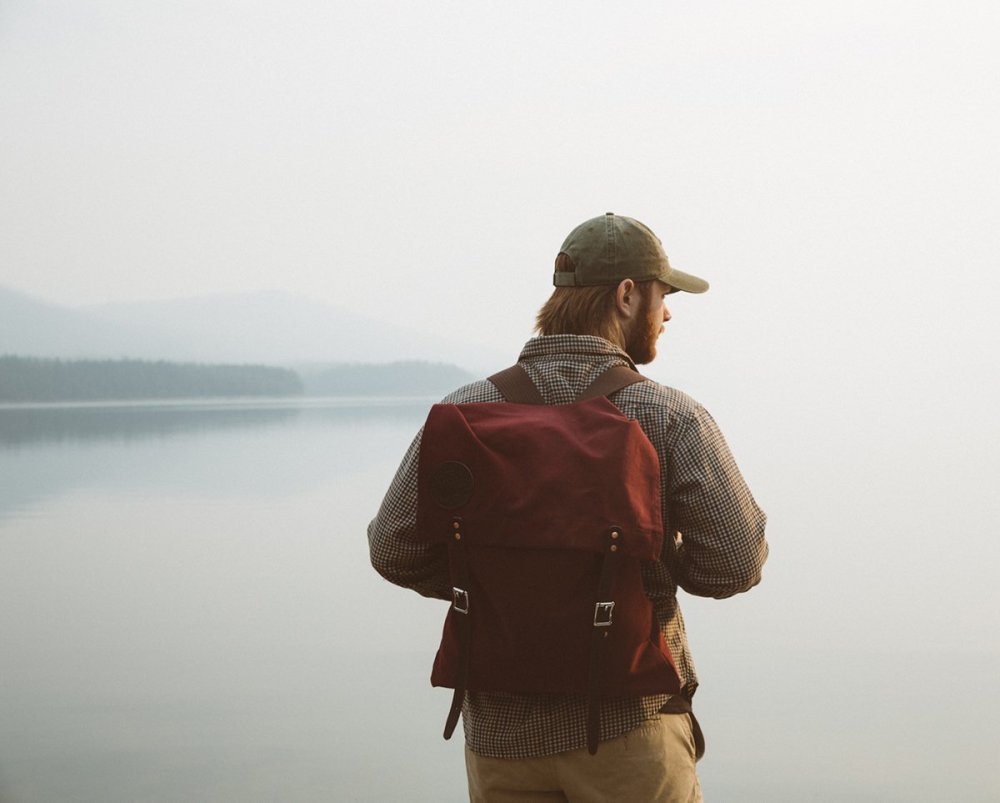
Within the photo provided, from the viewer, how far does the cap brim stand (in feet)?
4.55

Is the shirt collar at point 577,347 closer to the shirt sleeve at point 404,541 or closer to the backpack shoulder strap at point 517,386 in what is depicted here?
the backpack shoulder strap at point 517,386

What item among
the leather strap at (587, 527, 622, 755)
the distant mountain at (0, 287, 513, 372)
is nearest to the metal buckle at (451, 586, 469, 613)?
the leather strap at (587, 527, 622, 755)

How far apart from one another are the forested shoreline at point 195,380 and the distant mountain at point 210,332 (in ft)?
0.23

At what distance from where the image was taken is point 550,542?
1.22 meters

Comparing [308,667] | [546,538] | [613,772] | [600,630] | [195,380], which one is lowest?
[308,667]

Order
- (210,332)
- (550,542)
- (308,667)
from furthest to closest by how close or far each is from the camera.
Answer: (210,332), (308,667), (550,542)

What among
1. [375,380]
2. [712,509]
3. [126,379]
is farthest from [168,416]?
[712,509]

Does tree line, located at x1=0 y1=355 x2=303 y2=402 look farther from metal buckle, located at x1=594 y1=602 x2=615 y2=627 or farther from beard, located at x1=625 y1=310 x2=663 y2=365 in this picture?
metal buckle, located at x1=594 y1=602 x2=615 y2=627

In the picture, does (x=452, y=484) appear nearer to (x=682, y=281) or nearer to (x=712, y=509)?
(x=712, y=509)

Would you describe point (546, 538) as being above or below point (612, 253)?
below

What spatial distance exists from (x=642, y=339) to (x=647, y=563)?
0.91 feet

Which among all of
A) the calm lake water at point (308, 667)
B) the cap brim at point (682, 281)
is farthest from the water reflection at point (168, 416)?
the cap brim at point (682, 281)

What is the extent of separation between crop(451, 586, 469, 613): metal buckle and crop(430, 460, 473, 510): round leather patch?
94mm

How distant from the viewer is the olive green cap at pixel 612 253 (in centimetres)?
135
